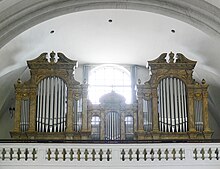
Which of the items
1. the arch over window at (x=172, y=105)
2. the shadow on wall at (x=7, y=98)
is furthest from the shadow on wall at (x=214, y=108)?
the shadow on wall at (x=7, y=98)

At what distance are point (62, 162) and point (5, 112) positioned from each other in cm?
513

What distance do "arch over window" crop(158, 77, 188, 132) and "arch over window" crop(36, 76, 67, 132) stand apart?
2.83 meters

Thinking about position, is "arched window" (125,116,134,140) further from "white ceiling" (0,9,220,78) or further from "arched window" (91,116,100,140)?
"white ceiling" (0,9,220,78)

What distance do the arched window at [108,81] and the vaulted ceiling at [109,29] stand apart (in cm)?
143

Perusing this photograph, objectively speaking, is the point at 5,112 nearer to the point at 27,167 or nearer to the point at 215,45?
the point at 27,167

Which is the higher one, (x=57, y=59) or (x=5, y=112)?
(x=57, y=59)

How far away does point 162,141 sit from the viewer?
1577cm

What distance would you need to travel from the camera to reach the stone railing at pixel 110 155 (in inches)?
605

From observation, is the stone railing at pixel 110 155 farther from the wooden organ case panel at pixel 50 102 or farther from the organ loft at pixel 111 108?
the wooden organ case panel at pixel 50 102

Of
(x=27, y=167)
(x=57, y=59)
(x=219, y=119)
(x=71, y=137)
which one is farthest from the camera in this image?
(x=219, y=119)

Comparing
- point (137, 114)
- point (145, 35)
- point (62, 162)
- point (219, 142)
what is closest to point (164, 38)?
point (145, 35)

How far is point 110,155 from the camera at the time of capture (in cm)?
1552

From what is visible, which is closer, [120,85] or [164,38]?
[164,38]

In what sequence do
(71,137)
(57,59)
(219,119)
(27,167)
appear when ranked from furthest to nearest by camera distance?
(219,119), (57,59), (71,137), (27,167)
